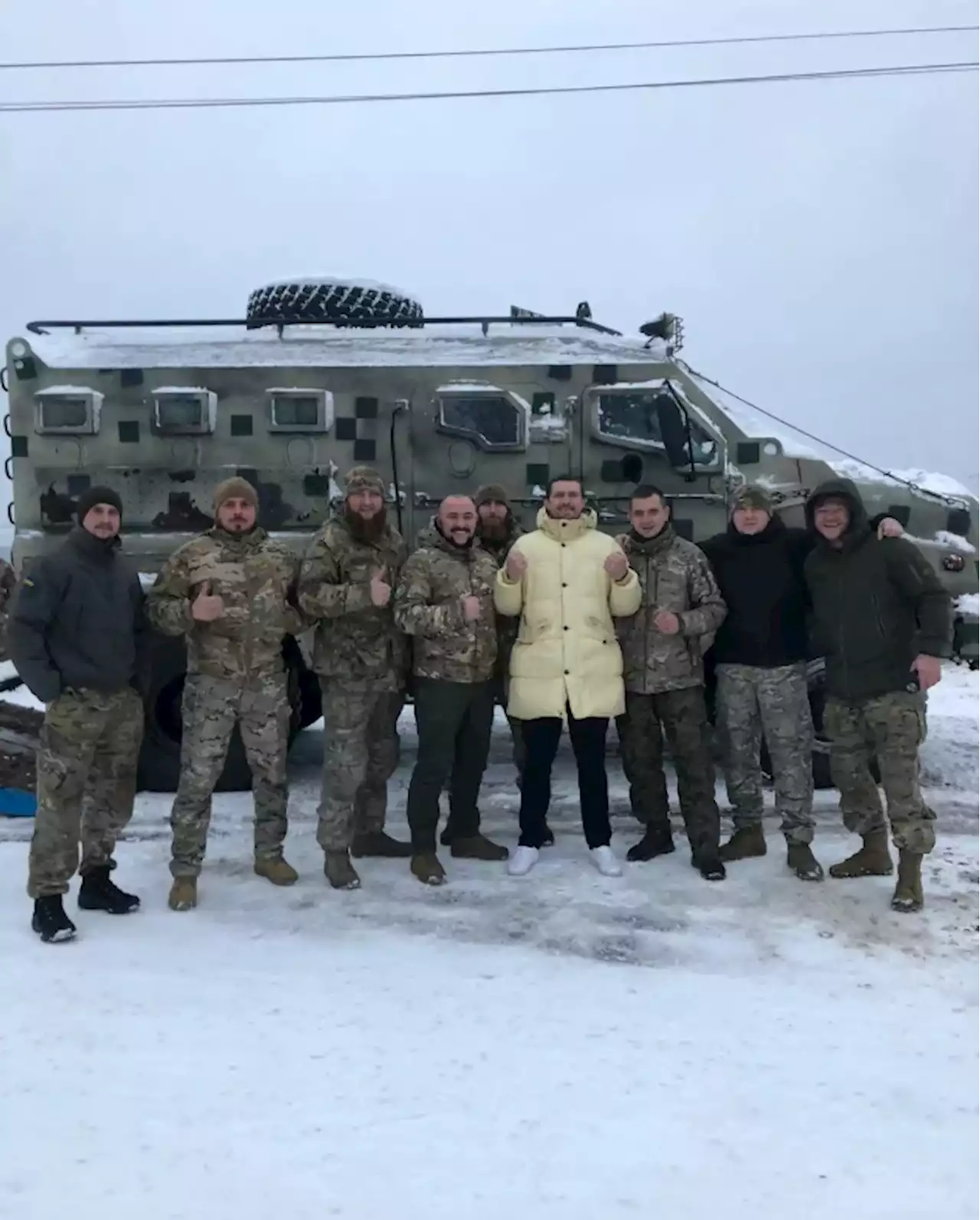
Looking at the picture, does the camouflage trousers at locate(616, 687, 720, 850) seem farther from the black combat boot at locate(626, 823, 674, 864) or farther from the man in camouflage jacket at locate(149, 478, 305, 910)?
the man in camouflage jacket at locate(149, 478, 305, 910)

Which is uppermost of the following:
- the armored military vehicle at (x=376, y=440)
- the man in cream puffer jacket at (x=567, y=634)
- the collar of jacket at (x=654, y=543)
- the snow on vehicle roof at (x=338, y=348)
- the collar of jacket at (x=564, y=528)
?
the snow on vehicle roof at (x=338, y=348)

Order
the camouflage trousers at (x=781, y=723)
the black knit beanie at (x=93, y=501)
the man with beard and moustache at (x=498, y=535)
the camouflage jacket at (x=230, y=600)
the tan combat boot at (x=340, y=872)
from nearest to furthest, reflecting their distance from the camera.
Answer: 1. the black knit beanie at (x=93, y=501)
2. the camouflage jacket at (x=230, y=600)
3. the tan combat boot at (x=340, y=872)
4. the camouflage trousers at (x=781, y=723)
5. the man with beard and moustache at (x=498, y=535)

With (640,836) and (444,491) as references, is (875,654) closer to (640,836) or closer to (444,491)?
(640,836)

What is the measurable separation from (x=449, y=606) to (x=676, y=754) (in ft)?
4.11

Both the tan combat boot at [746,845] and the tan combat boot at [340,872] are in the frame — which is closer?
the tan combat boot at [340,872]

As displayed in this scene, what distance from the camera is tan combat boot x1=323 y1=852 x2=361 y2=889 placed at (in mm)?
4742

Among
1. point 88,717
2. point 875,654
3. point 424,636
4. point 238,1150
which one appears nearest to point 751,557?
point 875,654

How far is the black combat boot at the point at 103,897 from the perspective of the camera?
4.45 meters

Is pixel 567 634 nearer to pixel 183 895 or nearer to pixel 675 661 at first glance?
pixel 675 661

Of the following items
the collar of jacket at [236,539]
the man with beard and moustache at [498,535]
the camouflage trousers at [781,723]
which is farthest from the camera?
the man with beard and moustache at [498,535]

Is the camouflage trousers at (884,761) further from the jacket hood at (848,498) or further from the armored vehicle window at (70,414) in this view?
the armored vehicle window at (70,414)

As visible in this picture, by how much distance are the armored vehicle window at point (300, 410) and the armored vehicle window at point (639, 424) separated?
167 centimetres

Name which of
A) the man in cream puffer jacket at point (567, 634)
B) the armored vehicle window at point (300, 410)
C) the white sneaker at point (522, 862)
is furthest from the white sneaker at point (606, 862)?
the armored vehicle window at point (300, 410)

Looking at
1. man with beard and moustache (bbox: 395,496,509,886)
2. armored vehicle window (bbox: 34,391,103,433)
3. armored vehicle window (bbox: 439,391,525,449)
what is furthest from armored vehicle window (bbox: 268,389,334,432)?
man with beard and moustache (bbox: 395,496,509,886)
